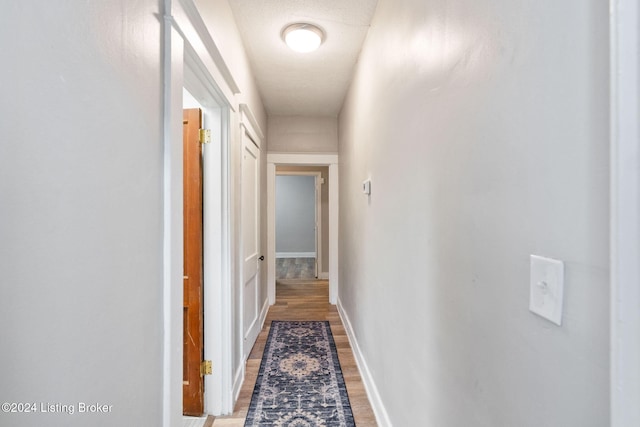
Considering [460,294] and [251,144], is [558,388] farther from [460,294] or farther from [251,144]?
[251,144]

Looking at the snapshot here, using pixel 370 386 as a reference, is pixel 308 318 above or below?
below

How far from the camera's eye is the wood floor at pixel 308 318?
6.21 feet

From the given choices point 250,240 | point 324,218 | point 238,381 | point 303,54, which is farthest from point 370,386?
point 324,218

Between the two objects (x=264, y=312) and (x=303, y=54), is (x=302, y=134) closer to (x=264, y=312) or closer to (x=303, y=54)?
(x=303, y=54)

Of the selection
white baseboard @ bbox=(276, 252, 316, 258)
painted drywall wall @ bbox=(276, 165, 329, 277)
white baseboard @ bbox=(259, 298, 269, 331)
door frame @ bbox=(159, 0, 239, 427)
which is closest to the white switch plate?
door frame @ bbox=(159, 0, 239, 427)

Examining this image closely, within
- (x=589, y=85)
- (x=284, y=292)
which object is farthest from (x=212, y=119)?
(x=284, y=292)

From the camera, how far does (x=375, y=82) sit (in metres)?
1.95

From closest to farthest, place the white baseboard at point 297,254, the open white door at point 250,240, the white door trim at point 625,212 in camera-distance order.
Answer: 1. the white door trim at point 625,212
2. the open white door at point 250,240
3. the white baseboard at point 297,254

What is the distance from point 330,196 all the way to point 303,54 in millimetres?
1969

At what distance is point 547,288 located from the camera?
0.55 meters

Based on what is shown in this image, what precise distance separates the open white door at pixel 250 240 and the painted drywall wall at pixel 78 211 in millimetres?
1434

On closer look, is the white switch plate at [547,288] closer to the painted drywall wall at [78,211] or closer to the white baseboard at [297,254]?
the painted drywall wall at [78,211]

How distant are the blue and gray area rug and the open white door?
10.8 inches

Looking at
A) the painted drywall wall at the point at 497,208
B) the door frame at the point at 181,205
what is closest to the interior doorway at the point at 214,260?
the door frame at the point at 181,205
